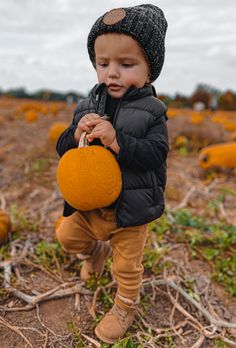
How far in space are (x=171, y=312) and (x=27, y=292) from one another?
0.83m

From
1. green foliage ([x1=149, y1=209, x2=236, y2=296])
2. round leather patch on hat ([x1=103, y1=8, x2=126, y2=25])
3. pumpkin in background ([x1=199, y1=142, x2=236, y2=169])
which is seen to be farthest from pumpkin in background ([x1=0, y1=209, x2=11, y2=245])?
pumpkin in background ([x1=199, y1=142, x2=236, y2=169])

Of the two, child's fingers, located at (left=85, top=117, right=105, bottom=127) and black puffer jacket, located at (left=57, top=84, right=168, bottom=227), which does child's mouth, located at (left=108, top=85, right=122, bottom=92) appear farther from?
child's fingers, located at (left=85, top=117, right=105, bottom=127)

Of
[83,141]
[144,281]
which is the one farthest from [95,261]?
[83,141]

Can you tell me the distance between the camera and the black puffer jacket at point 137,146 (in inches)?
62.3

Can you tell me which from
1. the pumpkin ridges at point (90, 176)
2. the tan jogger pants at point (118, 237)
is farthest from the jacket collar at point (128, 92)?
the tan jogger pants at point (118, 237)

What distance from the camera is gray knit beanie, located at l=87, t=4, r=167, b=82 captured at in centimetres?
151

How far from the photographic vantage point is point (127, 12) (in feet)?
5.03

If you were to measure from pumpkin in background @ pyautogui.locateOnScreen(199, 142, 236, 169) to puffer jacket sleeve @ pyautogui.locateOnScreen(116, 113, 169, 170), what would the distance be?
3439 millimetres

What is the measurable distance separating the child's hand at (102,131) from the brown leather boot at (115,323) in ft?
2.76

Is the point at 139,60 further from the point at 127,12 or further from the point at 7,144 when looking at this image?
the point at 7,144

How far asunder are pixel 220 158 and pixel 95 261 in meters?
3.16

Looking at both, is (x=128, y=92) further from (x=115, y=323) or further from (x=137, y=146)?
(x=115, y=323)

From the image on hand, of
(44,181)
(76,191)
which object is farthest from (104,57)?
(44,181)

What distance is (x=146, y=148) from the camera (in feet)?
5.16
